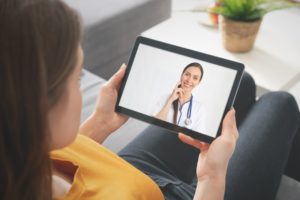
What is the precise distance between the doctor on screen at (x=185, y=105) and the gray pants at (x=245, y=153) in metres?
0.14

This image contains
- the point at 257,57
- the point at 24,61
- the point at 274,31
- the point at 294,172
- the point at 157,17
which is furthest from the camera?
the point at 157,17

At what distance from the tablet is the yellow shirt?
0.56 feet

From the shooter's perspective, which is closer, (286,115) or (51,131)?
(51,131)

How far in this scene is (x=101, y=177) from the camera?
71 centimetres

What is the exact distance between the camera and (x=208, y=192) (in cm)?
76

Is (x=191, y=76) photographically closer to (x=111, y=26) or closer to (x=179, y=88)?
(x=179, y=88)

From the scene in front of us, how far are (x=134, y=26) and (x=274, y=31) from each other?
61 centimetres

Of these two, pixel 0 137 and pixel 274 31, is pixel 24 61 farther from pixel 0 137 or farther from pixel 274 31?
pixel 274 31

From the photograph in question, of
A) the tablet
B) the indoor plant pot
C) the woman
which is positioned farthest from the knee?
the woman

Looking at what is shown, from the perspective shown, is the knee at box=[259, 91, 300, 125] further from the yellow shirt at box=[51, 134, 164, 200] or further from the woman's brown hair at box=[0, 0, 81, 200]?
the woman's brown hair at box=[0, 0, 81, 200]

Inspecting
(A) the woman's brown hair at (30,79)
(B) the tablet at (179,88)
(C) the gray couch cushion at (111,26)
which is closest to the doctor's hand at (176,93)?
(B) the tablet at (179,88)

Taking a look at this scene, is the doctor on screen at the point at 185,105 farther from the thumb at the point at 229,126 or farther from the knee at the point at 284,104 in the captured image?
the knee at the point at 284,104

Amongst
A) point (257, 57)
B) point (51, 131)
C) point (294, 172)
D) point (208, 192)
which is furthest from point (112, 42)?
point (51, 131)

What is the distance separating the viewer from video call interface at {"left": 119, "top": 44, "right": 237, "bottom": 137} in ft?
2.82
